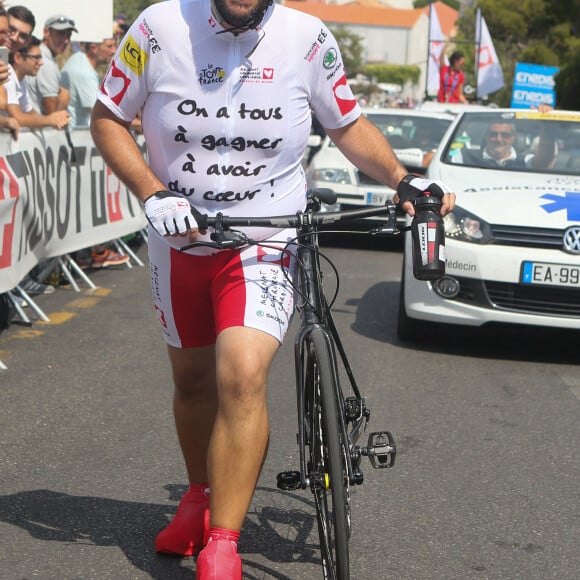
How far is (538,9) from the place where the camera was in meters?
60.8

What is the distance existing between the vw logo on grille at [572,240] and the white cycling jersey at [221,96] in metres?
3.83

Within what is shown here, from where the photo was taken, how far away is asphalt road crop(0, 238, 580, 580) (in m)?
4.12

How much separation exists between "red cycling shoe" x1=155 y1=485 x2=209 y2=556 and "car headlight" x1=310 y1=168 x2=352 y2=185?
970 cm

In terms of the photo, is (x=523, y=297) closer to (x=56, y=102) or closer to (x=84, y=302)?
(x=84, y=302)

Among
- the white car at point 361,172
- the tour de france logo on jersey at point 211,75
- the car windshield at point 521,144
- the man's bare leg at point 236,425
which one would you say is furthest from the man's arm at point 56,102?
the man's bare leg at point 236,425

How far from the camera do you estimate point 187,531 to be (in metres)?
4.02

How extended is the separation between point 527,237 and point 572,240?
0.87 feet

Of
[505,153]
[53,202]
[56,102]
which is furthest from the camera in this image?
[56,102]

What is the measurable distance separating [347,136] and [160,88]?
26.8 inches

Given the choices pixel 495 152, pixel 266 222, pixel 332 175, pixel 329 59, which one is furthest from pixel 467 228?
pixel 332 175

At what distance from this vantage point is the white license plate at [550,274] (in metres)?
7.29

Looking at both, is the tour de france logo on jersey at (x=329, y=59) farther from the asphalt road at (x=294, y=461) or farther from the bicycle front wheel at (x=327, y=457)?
the asphalt road at (x=294, y=461)

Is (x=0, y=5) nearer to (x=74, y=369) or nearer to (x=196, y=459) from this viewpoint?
(x=74, y=369)

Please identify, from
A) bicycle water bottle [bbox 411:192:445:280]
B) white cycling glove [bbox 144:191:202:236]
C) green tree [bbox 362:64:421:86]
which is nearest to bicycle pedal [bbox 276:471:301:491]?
bicycle water bottle [bbox 411:192:445:280]
